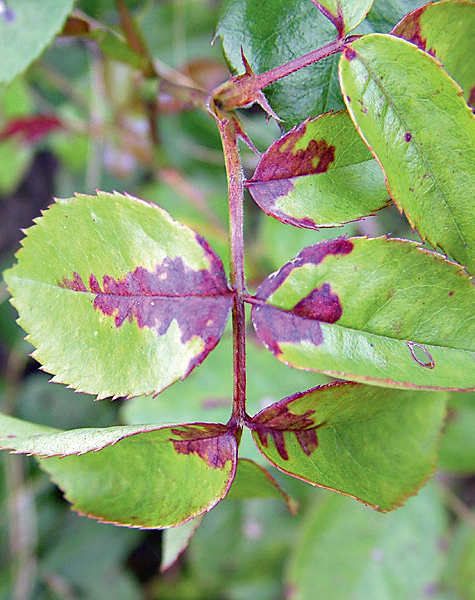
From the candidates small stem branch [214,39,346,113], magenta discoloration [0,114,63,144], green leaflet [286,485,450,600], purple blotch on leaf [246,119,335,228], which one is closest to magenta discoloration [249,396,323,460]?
purple blotch on leaf [246,119,335,228]

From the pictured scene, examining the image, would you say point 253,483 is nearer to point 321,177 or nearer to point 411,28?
point 321,177

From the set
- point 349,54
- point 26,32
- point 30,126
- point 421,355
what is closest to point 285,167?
point 349,54

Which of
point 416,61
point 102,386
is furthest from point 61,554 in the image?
point 416,61

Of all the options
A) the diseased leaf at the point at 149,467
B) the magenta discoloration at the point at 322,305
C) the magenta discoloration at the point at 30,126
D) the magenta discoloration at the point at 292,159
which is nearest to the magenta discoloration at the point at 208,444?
the diseased leaf at the point at 149,467

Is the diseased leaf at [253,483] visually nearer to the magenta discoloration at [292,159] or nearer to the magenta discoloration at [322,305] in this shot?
the magenta discoloration at [322,305]

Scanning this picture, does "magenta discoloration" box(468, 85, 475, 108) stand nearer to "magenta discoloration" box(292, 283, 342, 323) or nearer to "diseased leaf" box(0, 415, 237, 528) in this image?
"magenta discoloration" box(292, 283, 342, 323)

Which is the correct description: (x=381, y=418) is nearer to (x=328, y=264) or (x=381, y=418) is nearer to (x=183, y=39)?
(x=328, y=264)
